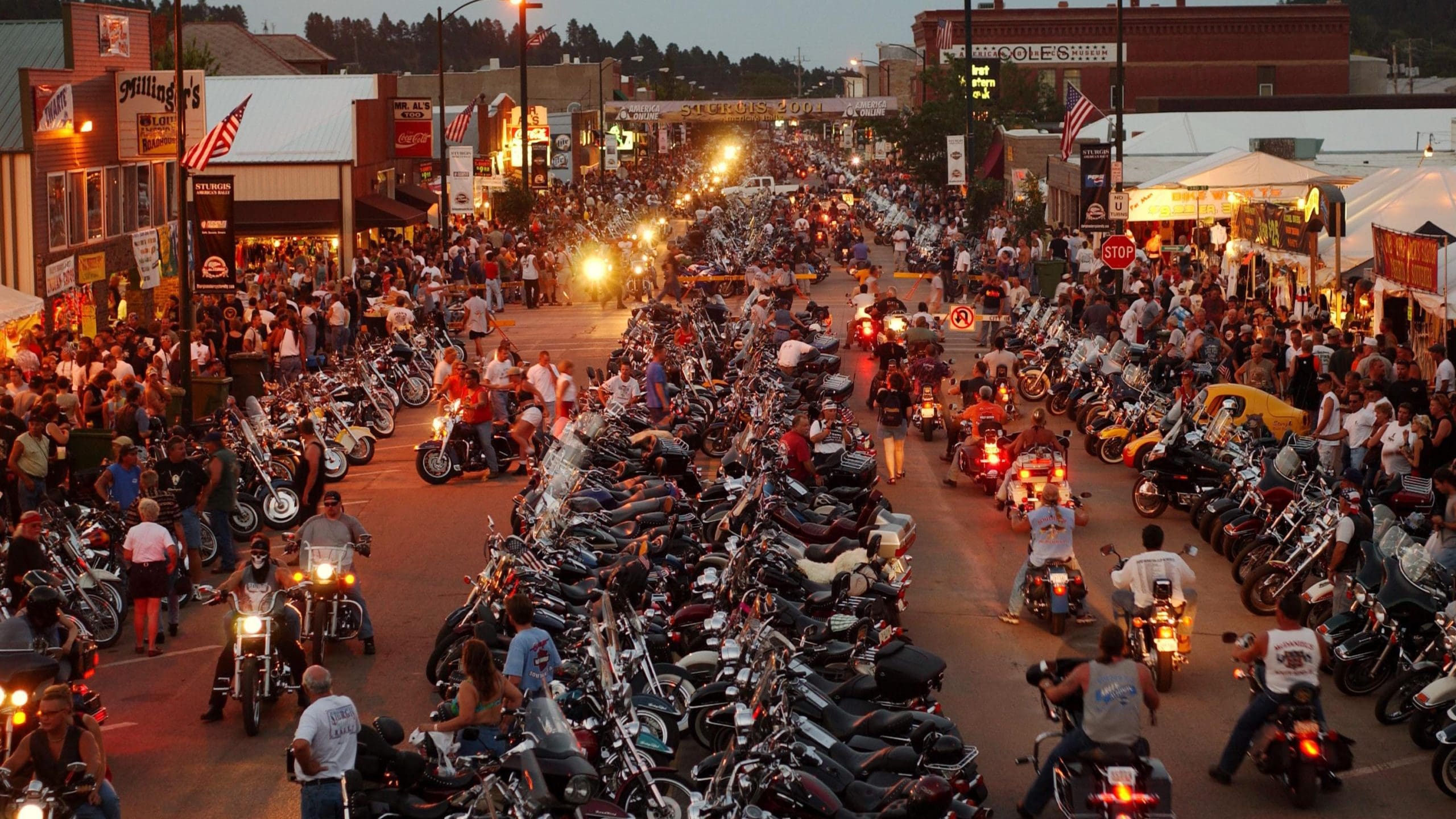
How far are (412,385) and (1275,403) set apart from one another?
1453cm

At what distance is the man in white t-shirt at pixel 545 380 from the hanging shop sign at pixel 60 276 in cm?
1007

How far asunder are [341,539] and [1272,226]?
22.8 metres

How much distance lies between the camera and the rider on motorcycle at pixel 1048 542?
1547cm

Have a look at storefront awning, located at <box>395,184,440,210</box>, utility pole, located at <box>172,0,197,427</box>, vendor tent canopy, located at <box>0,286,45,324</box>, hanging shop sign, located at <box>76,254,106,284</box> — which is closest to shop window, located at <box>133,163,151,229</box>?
hanging shop sign, located at <box>76,254,106,284</box>

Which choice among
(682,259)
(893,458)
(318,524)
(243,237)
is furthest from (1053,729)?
(243,237)

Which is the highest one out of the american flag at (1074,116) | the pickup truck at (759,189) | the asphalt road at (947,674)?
the american flag at (1074,116)

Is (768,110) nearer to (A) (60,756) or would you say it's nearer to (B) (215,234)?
(B) (215,234)

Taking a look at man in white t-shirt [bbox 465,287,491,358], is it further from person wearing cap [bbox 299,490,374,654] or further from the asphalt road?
person wearing cap [bbox 299,490,374,654]

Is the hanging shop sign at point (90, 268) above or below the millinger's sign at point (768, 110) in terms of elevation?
below

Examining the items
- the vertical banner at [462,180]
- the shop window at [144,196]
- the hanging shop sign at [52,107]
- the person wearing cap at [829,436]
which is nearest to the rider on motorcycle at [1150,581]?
the person wearing cap at [829,436]

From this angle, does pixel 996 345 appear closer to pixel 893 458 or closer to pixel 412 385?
pixel 893 458

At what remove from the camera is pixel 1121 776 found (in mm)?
9961

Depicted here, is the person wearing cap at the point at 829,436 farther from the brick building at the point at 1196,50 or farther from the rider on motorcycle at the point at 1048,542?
the brick building at the point at 1196,50

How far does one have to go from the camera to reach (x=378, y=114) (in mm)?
51406
